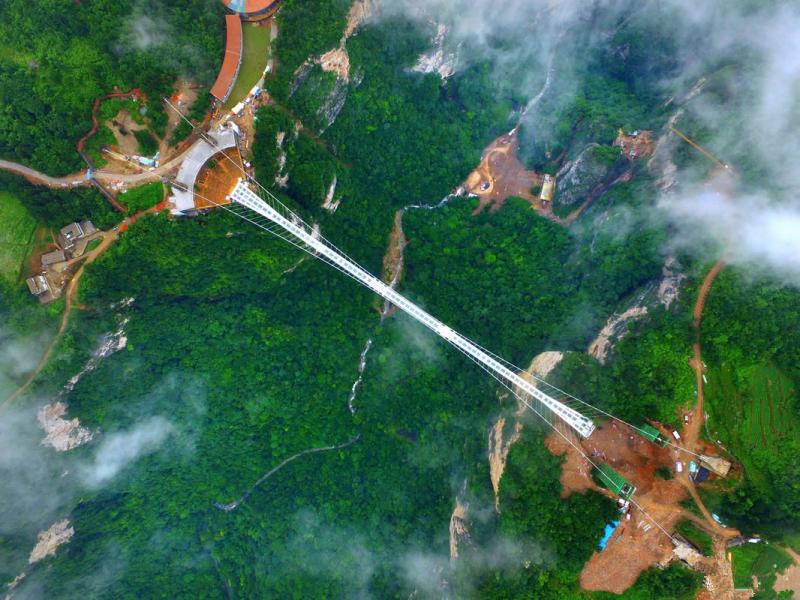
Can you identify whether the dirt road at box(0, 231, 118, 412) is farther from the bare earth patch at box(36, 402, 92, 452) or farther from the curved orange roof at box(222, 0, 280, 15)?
the curved orange roof at box(222, 0, 280, 15)

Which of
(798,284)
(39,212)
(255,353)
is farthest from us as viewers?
(255,353)

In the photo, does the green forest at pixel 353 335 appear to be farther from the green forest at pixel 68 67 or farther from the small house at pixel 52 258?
the small house at pixel 52 258

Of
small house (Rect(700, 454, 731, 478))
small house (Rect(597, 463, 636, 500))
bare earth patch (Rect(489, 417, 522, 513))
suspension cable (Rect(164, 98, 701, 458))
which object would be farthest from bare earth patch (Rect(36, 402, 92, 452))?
small house (Rect(700, 454, 731, 478))

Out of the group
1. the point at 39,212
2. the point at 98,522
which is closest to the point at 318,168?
the point at 39,212

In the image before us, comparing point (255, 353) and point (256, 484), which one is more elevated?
point (255, 353)

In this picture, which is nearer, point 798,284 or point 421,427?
point 798,284

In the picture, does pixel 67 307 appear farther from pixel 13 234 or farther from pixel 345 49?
pixel 345 49

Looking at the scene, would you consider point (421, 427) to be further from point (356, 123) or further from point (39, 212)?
point (39, 212)
